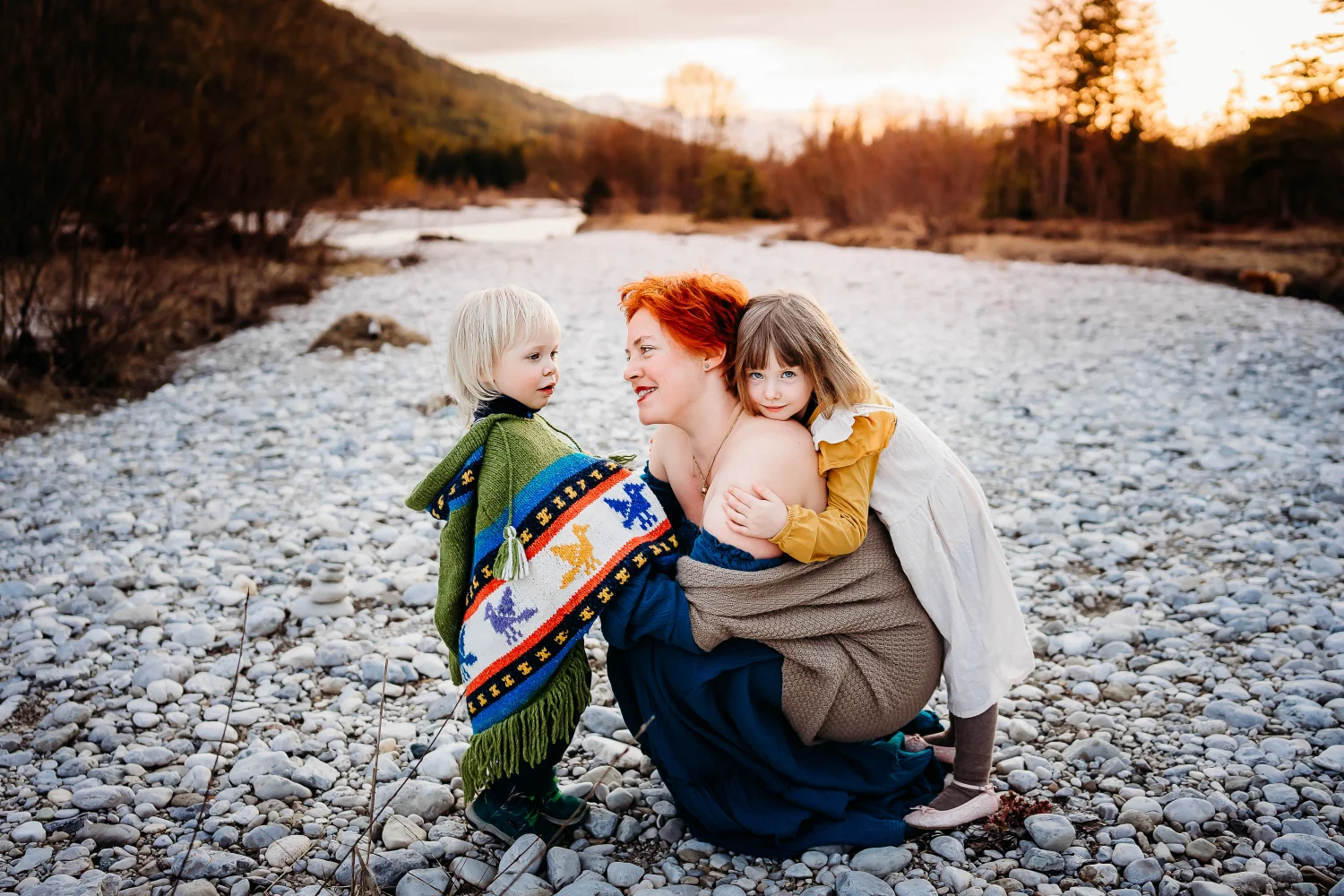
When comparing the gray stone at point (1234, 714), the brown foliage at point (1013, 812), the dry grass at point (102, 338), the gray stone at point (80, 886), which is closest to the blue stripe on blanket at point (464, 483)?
the gray stone at point (80, 886)

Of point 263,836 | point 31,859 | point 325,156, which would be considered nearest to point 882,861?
point 263,836

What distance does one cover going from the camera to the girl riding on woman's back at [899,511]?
2510 mm

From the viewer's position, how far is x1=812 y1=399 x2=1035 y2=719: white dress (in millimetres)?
2676

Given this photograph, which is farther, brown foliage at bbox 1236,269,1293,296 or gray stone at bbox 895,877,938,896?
brown foliage at bbox 1236,269,1293,296

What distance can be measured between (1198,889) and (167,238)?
43.1ft

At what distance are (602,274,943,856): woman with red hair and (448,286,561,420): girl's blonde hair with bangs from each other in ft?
0.91

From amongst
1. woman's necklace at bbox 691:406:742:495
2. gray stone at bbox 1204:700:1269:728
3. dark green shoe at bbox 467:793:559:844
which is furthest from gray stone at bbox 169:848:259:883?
gray stone at bbox 1204:700:1269:728

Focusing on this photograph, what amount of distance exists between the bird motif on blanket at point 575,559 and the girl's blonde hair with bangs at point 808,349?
68cm

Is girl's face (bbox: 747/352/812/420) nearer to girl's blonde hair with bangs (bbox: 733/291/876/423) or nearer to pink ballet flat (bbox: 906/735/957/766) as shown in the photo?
girl's blonde hair with bangs (bbox: 733/291/876/423)

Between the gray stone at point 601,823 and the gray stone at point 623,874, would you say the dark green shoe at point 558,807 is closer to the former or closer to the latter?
the gray stone at point 601,823

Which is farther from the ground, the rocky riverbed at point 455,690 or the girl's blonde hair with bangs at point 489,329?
the girl's blonde hair with bangs at point 489,329

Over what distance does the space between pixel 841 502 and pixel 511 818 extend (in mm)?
1368

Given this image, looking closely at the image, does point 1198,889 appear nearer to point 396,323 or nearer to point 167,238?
point 396,323

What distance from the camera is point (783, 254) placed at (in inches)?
789
